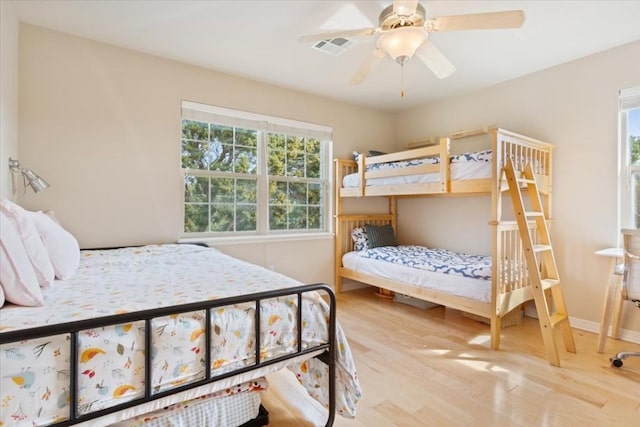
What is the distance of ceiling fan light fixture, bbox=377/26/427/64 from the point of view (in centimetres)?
178

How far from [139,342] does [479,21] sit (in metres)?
2.07

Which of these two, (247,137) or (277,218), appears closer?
(247,137)

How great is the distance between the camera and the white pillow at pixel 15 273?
1.01 metres

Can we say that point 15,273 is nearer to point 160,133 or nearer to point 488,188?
point 160,133

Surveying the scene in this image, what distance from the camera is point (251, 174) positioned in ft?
11.2

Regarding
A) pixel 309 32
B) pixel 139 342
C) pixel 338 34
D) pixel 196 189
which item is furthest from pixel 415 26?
pixel 196 189

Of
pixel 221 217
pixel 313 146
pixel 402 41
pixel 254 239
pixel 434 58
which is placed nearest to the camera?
pixel 402 41

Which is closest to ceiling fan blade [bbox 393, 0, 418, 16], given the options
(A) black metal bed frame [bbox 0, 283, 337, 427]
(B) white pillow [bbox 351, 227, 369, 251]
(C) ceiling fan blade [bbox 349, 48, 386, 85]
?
(C) ceiling fan blade [bbox 349, 48, 386, 85]

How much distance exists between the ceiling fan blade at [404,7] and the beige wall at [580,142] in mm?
2073

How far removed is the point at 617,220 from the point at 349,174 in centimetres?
251

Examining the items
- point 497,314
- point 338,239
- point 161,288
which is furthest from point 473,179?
point 161,288

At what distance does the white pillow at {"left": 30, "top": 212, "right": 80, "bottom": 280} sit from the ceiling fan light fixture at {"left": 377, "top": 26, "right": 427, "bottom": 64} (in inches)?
79.7

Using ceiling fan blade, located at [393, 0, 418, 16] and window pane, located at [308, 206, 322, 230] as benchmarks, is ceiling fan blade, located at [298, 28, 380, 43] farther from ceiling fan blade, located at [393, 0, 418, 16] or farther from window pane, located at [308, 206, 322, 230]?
window pane, located at [308, 206, 322, 230]

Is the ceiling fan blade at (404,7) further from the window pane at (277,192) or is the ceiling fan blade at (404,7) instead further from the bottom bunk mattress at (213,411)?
the window pane at (277,192)
